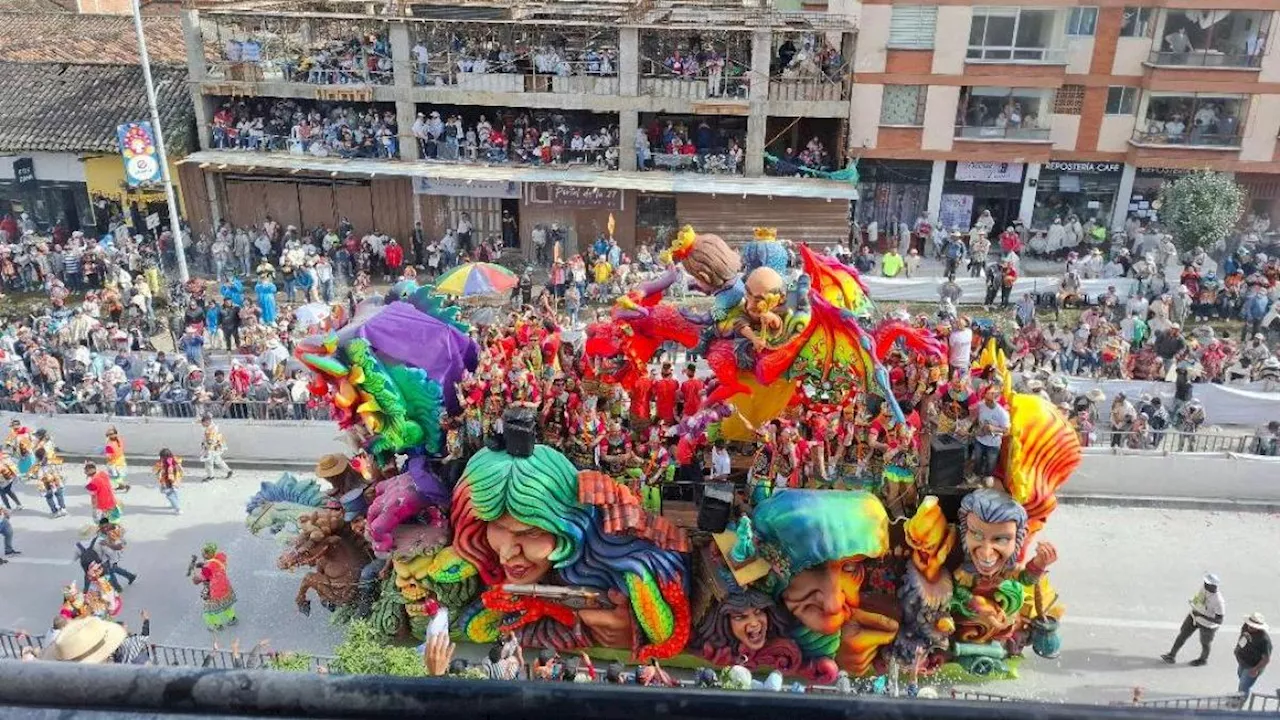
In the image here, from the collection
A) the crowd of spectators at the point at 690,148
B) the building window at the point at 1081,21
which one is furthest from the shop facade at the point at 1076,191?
the crowd of spectators at the point at 690,148

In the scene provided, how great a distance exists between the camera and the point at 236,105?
2723cm

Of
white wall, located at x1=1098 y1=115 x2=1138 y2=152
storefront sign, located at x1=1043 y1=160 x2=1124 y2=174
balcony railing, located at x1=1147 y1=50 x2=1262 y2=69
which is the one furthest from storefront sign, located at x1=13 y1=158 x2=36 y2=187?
balcony railing, located at x1=1147 y1=50 x2=1262 y2=69

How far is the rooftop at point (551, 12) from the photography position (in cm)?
2580

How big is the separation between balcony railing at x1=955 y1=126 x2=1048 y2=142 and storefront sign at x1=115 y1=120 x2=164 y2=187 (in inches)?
743

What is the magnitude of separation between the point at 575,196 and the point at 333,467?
13.8m

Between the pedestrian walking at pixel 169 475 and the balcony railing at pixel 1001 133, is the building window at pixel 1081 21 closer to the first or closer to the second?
the balcony railing at pixel 1001 133

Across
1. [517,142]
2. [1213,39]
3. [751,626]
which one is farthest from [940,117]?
[751,626]

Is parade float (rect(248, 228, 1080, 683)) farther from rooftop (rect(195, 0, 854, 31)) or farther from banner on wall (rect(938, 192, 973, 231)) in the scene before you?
banner on wall (rect(938, 192, 973, 231))

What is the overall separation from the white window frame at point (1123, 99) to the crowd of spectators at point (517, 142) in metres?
12.2

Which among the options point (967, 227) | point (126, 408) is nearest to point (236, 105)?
point (126, 408)

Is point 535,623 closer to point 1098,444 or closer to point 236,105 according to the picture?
point 1098,444

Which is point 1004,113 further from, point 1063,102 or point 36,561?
point 36,561

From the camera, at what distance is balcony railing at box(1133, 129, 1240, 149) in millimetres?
25438

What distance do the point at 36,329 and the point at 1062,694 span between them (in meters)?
19.4
